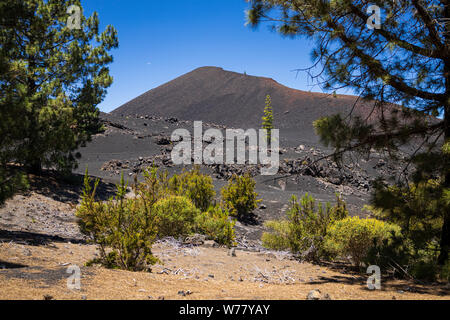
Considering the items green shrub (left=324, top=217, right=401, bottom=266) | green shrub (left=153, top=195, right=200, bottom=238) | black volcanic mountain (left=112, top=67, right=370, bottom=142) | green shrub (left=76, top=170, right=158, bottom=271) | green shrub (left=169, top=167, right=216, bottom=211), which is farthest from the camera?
black volcanic mountain (left=112, top=67, right=370, bottom=142)

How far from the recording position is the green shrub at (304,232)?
6098 mm

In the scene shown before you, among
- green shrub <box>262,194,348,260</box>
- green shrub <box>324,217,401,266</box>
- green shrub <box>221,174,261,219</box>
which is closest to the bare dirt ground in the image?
green shrub <box>324,217,401,266</box>

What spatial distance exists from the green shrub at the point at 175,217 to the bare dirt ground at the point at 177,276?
60 cm

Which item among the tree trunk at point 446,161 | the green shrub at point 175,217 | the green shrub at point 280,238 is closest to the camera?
the tree trunk at point 446,161

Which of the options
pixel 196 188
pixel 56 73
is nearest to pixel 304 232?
pixel 196 188

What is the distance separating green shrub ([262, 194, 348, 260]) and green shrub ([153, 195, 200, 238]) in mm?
1799

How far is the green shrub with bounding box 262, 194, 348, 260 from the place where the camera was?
6098 mm

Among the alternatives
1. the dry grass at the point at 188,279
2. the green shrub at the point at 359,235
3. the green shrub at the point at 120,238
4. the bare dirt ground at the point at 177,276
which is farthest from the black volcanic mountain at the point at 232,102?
the green shrub at the point at 120,238

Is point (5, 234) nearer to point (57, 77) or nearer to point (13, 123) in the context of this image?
point (13, 123)

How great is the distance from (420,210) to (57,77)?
1165 centimetres

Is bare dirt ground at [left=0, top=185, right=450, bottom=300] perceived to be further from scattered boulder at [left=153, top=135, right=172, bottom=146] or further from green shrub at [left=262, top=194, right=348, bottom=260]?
scattered boulder at [left=153, top=135, right=172, bottom=146]

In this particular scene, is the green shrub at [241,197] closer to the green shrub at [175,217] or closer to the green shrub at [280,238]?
the green shrub at [280,238]

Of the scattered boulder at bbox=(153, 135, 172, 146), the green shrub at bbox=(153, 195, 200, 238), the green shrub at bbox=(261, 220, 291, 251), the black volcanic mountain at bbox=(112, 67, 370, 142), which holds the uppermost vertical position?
the black volcanic mountain at bbox=(112, 67, 370, 142)

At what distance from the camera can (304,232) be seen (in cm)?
660
